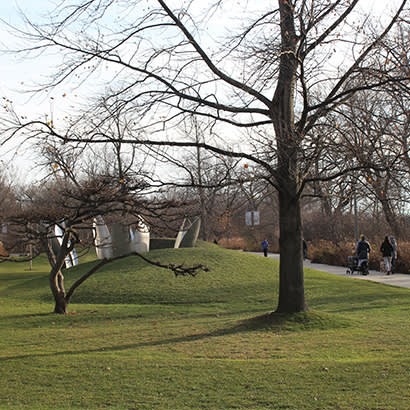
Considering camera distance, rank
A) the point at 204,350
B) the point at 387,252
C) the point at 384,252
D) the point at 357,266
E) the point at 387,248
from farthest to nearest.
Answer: the point at 357,266
the point at 384,252
the point at 387,252
the point at 387,248
the point at 204,350

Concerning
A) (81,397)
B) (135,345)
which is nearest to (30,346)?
(135,345)

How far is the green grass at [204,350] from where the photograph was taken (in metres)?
6.07

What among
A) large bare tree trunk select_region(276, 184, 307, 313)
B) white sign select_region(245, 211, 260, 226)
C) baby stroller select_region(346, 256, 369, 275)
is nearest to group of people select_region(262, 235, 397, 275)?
baby stroller select_region(346, 256, 369, 275)

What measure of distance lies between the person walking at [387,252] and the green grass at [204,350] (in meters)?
5.07

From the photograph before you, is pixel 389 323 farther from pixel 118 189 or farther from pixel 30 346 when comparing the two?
pixel 30 346

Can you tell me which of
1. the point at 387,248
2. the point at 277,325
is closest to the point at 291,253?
the point at 277,325

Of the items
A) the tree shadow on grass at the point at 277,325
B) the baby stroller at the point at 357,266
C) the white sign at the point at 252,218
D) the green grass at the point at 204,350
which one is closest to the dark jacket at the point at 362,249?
the baby stroller at the point at 357,266

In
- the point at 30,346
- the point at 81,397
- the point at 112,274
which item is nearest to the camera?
the point at 81,397

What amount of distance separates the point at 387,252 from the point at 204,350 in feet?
55.4

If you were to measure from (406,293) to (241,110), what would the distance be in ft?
33.7

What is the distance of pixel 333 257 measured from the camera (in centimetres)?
3161

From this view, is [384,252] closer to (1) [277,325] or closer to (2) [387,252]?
(2) [387,252]

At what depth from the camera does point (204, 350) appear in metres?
8.91

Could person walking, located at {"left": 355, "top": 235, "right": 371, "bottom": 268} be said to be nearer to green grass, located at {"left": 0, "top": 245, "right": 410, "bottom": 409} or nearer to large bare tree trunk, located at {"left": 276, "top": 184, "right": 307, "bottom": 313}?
green grass, located at {"left": 0, "top": 245, "right": 410, "bottom": 409}
